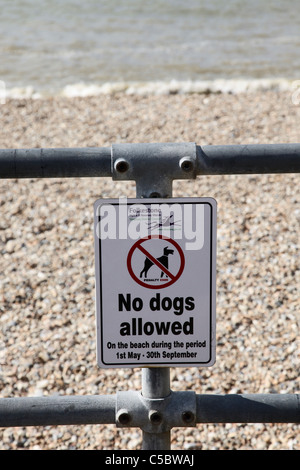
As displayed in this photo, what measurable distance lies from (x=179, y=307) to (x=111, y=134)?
704 centimetres

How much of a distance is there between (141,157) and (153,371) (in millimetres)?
556

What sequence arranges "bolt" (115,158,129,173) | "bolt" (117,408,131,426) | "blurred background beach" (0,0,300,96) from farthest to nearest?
"blurred background beach" (0,0,300,96), "bolt" (117,408,131,426), "bolt" (115,158,129,173)

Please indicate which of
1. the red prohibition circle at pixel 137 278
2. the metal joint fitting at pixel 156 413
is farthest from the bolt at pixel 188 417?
the red prohibition circle at pixel 137 278

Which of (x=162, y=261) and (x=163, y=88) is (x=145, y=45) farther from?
(x=162, y=261)

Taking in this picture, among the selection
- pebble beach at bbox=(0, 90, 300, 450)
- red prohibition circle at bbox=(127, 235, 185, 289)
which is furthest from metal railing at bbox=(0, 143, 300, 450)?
pebble beach at bbox=(0, 90, 300, 450)

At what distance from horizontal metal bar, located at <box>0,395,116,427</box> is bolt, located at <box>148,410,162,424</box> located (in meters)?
0.10

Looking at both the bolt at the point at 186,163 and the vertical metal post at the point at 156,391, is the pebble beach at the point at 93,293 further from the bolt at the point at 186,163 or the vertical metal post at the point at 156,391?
the bolt at the point at 186,163

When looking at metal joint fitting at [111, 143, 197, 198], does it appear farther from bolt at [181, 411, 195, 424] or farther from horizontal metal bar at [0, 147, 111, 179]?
bolt at [181, 411, 195, 424]

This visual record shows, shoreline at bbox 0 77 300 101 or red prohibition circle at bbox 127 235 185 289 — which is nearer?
red prohibition circle at bbox 127 235 185 289

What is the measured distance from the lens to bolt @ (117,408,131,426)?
1.67 meters

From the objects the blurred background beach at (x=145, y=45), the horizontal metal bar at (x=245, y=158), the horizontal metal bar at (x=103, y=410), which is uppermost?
the blurred background beach at (x=145, y=45)

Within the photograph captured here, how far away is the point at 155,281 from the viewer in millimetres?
1621

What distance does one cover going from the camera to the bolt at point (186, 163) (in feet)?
5.09

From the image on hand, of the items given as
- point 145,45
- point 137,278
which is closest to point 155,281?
point 137,278
